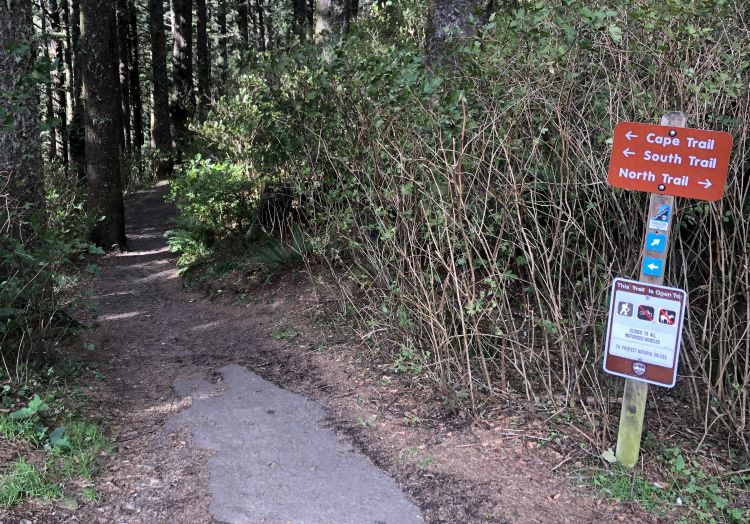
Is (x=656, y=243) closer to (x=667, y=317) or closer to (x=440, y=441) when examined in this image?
(x=667, y=317)

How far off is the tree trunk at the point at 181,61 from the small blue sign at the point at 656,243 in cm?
1682

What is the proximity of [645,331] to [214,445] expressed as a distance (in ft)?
10.1

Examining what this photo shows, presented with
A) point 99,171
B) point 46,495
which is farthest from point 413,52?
point 99,171

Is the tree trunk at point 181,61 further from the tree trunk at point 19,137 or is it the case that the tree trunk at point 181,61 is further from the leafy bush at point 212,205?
the tree trunk at point 19,137

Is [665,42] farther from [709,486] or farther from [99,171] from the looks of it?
[99,171]

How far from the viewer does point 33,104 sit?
19.5ft

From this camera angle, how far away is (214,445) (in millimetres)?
4484

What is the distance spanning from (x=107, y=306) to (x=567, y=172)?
7.06 m

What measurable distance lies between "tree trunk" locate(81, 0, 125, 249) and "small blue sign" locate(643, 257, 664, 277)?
28.9 feet

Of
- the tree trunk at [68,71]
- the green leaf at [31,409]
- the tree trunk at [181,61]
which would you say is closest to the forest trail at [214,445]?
the green leaf at [31,409]

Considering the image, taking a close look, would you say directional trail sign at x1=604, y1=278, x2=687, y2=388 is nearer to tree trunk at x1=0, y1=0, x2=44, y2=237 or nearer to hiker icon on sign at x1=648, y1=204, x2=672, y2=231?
hiker icon on sign at x1=648, y1=204, x2=672, y2=231

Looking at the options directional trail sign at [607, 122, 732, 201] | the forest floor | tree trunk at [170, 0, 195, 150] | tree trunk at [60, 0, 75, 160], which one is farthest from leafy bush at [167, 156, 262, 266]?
tree trunk at [170, 0, 195, 150]

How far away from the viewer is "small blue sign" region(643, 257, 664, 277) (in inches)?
141

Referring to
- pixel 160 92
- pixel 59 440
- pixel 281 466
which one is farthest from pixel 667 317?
pixel 160 92
